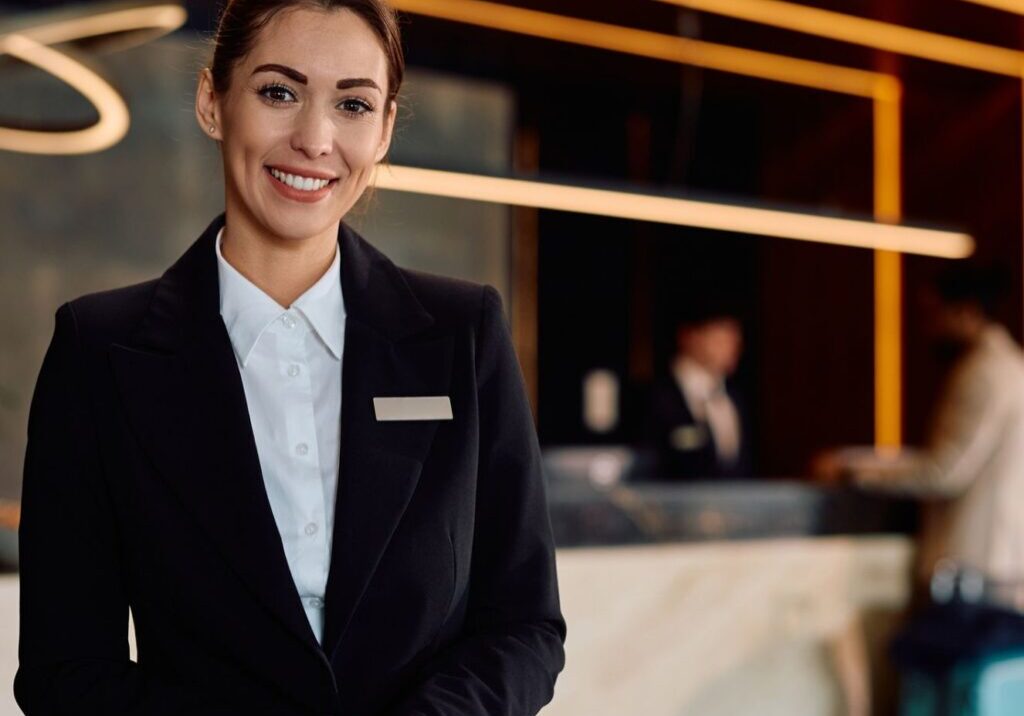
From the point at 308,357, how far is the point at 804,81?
6002 mm

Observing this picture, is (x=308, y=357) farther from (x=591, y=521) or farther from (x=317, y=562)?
(x=591, y=521)

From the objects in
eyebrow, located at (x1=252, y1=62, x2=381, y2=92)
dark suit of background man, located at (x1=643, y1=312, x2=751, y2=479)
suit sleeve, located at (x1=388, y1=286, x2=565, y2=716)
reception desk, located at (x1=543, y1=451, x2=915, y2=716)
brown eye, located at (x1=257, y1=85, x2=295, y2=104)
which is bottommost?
reception desk, located at (x1=543, y1=451, x2=915, y2=716)

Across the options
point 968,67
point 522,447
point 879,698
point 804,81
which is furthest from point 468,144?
point 522,447

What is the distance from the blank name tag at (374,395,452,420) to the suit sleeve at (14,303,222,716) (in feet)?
0.78

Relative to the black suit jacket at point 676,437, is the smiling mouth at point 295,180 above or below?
above

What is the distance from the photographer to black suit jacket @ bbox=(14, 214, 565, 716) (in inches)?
40.2

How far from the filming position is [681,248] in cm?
716

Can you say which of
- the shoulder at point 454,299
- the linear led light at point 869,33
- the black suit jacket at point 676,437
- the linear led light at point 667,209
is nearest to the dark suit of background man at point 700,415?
the black suit jacket at point 676,437

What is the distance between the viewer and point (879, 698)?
14.1 ft

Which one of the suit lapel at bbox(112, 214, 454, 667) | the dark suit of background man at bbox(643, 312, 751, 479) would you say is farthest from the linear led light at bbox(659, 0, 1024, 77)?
the suit lapel at bbox(112, 214, 454, 667)

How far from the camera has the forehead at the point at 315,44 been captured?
1.03 meters

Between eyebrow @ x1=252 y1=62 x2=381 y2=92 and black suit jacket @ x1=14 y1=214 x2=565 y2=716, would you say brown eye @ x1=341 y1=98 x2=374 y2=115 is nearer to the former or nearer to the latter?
eyebrow @ x1=252 y1=62 x2=381 y2=92

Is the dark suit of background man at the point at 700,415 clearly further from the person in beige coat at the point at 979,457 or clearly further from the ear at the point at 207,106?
the ear at the point at 207,106

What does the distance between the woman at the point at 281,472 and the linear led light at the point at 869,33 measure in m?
4.33
